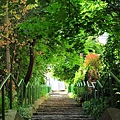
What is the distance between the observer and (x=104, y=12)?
17.3ft

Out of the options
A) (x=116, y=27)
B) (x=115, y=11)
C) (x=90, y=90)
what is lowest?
(x=90, y=90)

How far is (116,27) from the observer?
5223 millimetres

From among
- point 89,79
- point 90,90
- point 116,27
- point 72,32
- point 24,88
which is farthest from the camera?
point 89,79

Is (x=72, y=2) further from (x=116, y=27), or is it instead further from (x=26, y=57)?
(x=26, y=57)

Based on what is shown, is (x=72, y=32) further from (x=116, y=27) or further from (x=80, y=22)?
(x=116, y=27)

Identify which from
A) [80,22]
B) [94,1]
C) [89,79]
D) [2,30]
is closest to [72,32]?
[80,22]

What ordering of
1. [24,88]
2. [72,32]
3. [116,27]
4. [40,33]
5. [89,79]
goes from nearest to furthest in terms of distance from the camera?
[116,27], [72,32], [40,33], [24,88], [89,79]

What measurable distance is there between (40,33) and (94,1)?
146 centimetres

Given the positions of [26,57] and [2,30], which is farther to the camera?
[26,57]

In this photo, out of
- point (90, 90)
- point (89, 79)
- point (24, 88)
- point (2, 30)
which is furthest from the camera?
point (89, 79)

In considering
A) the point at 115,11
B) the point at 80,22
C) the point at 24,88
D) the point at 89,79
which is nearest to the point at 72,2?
the point at 80,22

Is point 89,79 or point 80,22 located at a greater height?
point 80,22

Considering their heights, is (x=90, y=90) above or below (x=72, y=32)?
below

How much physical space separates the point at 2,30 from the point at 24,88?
5.89 feet
